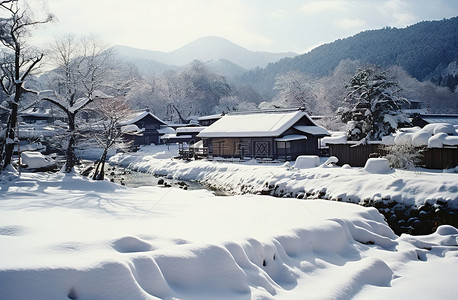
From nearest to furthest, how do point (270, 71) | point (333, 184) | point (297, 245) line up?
point (297, 245), point (333, 184), point (270, 71)

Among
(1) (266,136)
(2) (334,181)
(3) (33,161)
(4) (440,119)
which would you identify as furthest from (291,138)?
(4) (440,119)

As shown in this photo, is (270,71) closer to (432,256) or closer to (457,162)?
(457,162)

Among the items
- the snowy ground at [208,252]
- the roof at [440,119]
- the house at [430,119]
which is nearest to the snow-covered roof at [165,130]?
the house at [430,119]

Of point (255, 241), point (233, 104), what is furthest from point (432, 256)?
point (233, 104)

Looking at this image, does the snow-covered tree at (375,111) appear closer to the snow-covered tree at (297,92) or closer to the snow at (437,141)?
the snow at (437,141)

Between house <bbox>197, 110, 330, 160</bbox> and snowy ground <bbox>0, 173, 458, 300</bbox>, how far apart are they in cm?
1831

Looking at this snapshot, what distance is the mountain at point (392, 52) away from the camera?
8275cm

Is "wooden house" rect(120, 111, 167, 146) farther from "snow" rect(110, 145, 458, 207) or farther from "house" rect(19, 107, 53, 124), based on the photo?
"snow" rect(110, 145, 458, 207)

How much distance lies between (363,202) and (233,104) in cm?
6652

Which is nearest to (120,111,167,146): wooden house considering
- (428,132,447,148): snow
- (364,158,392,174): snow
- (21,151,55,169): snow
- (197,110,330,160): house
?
(197,110,330,160): house

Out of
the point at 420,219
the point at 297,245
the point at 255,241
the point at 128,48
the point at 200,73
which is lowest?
the point at 420,219

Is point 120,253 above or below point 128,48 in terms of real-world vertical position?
below

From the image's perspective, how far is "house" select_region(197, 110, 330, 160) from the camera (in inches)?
1160

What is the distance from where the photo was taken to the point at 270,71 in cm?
12056
